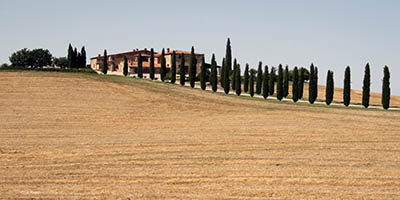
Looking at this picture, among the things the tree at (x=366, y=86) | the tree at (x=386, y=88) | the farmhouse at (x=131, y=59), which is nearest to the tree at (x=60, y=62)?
the farmhouse at (x=131, y=59)

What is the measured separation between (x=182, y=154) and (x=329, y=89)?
5348 cm

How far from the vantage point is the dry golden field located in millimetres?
17703

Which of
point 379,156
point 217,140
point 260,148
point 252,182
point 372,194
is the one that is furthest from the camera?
point 217,140

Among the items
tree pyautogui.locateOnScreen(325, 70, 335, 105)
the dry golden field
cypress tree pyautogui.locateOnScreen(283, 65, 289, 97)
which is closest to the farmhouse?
cypress tree pyautogui.locateOnScreen(283, 65, 289, 97)

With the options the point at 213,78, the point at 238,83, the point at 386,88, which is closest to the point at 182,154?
the point at 238,83

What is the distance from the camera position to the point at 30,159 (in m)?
24.3

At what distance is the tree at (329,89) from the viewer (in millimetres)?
72625

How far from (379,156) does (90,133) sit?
21.8m

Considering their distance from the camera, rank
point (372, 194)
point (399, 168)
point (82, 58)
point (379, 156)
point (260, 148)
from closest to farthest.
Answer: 1. point (372, 194)
2. point (399, 168)
3. point (379, 156)
4. point (260, 148)
5. point (82, 58)

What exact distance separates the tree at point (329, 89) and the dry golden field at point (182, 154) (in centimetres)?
2511

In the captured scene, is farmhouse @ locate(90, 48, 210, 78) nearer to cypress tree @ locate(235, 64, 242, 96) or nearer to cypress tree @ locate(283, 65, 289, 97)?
cypress tree @ locate(235, 64, 242, 96)

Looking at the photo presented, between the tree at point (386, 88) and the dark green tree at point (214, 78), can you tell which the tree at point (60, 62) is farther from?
the tree at point (386, 88)

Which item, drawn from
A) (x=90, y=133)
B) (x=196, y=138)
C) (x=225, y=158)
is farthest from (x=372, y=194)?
(x=90, y=133)

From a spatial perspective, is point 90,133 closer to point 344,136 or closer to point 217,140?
point 217,140
